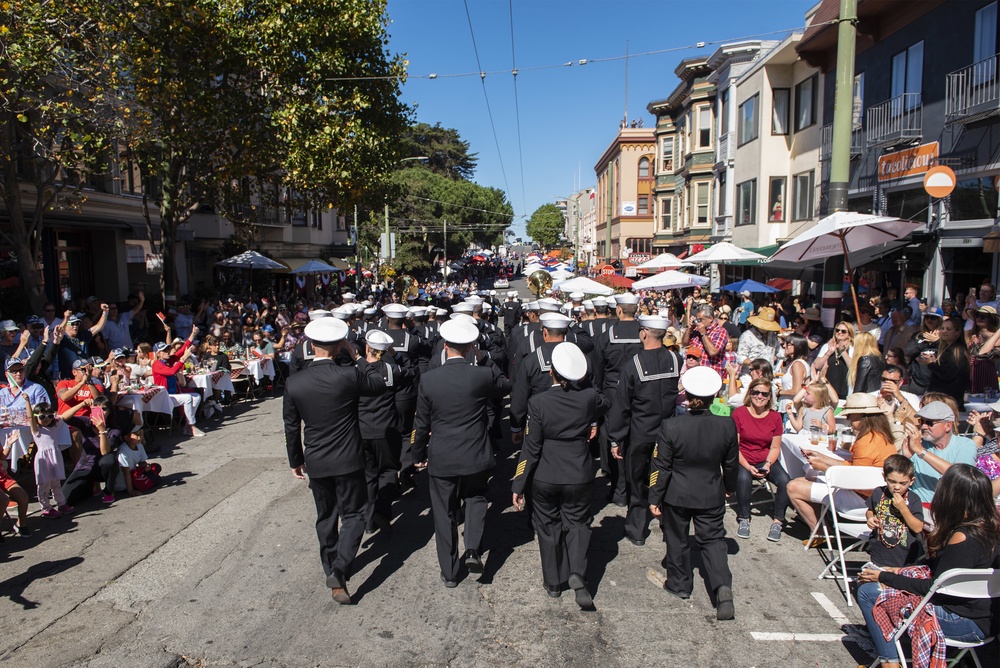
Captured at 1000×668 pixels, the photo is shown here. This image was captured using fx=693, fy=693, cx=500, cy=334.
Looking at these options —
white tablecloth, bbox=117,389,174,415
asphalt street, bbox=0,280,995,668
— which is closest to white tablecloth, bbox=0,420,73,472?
asphalt street, bbox=0,280,995,668

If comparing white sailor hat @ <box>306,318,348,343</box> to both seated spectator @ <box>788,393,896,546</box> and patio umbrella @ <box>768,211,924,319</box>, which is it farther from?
patio umbrella @ <box>768,211,924,319</box>

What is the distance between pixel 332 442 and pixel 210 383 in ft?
21.9

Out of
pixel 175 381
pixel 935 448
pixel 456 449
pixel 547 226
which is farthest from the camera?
pixel 547 226

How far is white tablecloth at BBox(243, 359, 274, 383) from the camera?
12.5 metres

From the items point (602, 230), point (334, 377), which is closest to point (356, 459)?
point (334, 377)

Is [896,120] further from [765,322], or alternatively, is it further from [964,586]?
[964,586]

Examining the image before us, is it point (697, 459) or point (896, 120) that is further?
point (896, 120)

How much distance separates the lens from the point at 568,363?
16.0 ft

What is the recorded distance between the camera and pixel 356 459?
5051 mm

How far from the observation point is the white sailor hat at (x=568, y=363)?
4.84 metres

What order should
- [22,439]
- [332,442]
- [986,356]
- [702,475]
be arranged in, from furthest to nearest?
[986,356] < [22,439] < [332,442] < [702,475]

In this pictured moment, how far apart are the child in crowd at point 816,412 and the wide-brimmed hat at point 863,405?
811mm

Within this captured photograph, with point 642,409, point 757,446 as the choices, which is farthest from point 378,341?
point 757,446

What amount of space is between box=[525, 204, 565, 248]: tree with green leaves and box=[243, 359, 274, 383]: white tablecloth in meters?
97.7
